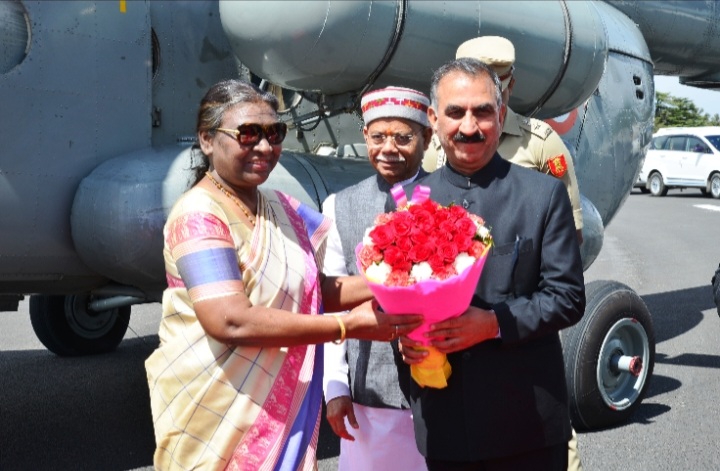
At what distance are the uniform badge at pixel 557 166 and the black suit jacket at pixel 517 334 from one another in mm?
1471

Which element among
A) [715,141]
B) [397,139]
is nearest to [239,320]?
[397,139]

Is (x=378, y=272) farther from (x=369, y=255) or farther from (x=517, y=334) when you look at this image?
(x=517, y=334)

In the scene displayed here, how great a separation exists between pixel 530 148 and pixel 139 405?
3304 millimetres

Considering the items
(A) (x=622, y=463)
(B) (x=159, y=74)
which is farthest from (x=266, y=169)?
(A) (x=622, y=463)

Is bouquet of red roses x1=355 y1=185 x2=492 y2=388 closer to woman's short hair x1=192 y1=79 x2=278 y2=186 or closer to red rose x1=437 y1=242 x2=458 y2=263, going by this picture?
red rose x1=437 y1=242 x2=458 y2=263

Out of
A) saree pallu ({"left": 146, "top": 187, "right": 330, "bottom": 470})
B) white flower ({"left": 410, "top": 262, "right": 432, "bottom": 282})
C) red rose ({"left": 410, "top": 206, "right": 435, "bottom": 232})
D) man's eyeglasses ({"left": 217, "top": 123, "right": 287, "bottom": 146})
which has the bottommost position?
saree pallu ({"left": 146, "top": 187, "right": 330, "bottom": 470})

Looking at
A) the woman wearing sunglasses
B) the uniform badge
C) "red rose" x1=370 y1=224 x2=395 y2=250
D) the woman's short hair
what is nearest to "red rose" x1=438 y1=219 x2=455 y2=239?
"red rose" x1=370 y1=224 x2=395 y2=250

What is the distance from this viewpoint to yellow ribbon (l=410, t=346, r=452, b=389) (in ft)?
6.78

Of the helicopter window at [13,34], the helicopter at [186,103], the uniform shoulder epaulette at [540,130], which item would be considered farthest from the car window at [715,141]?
the helicopter window at [13,34]

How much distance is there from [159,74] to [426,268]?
3075 mm

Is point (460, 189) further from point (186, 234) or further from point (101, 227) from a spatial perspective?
point (101, 227)

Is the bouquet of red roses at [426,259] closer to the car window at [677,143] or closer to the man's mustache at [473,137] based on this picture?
the man's mustache at [473,137]

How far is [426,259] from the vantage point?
1.94m

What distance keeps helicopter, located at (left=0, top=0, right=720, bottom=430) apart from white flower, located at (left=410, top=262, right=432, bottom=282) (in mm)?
2267
